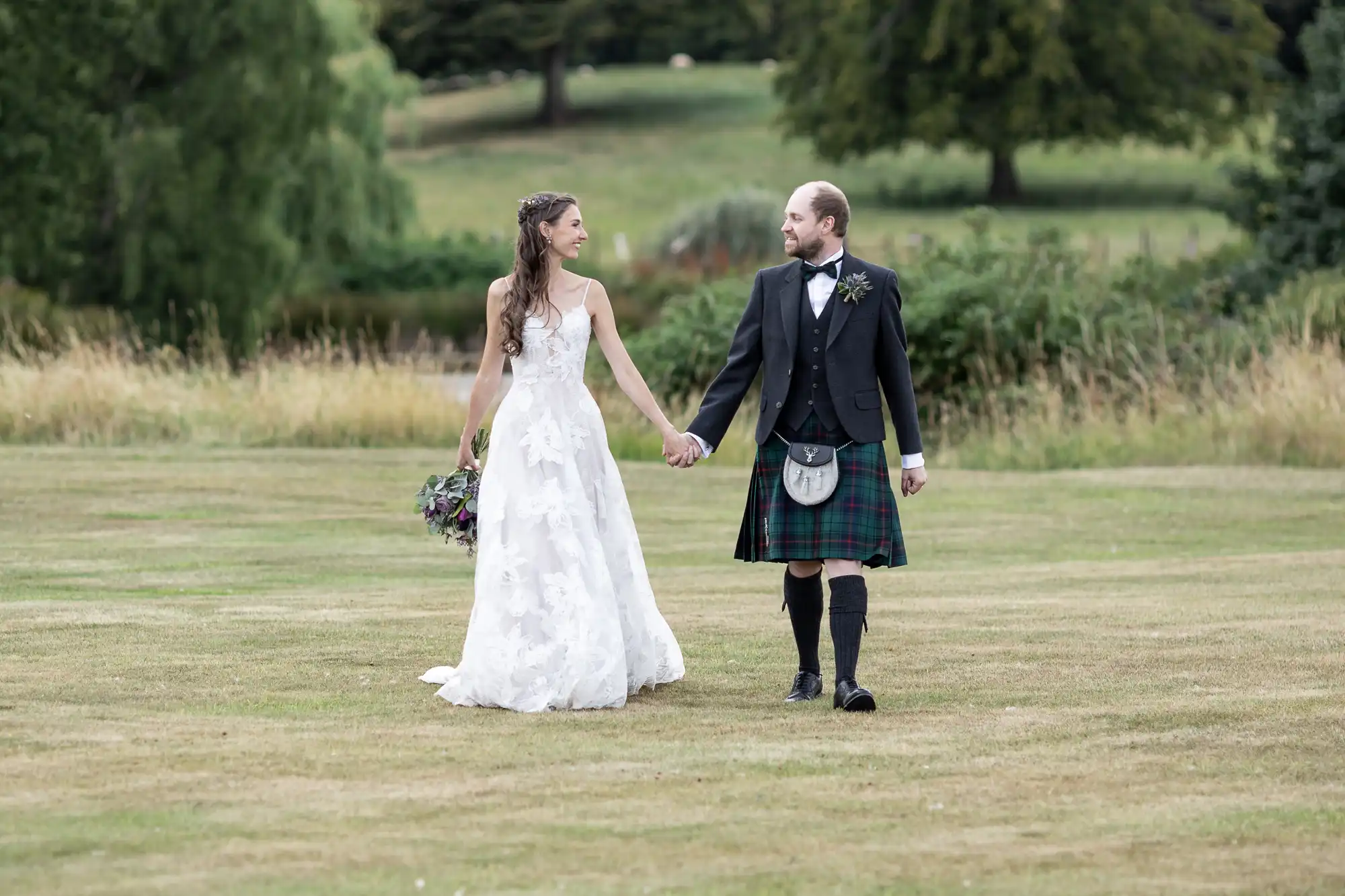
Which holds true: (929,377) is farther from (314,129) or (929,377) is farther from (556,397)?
(556,397)

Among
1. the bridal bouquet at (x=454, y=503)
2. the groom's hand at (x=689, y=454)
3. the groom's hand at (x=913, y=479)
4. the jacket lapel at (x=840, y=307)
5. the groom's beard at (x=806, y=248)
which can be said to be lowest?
the bridal bouquet at (x=454, y=503)

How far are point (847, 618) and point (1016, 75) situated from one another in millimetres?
51508

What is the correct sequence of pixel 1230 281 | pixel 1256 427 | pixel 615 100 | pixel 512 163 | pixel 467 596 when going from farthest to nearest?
pixel 615 100, pixel 512 163, pixel 1230 281, pixel 1256 427, pixel 467 596

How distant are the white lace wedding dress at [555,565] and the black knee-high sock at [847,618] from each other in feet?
2.47

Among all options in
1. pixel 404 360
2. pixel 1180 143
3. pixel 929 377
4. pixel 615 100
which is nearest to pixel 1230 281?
pixel 929 377

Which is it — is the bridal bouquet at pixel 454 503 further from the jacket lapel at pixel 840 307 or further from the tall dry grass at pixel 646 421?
the tall dry grass at pixel 646 421

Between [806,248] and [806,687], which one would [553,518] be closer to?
[806,687]

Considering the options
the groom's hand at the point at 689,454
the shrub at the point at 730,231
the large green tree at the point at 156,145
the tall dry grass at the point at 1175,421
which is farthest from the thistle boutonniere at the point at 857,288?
the shrub at the point at 730,231

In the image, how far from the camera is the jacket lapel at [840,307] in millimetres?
7867

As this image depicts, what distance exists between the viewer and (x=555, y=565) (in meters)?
8.08

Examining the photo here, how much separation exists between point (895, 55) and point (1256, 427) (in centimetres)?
4083

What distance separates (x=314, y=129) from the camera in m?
32.5

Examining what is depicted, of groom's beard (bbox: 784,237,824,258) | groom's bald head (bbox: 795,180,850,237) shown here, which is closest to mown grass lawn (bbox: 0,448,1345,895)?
groom's beard (bbox: 784,237,824,258)

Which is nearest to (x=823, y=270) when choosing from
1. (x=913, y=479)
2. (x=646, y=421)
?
(x=913, y=479)
